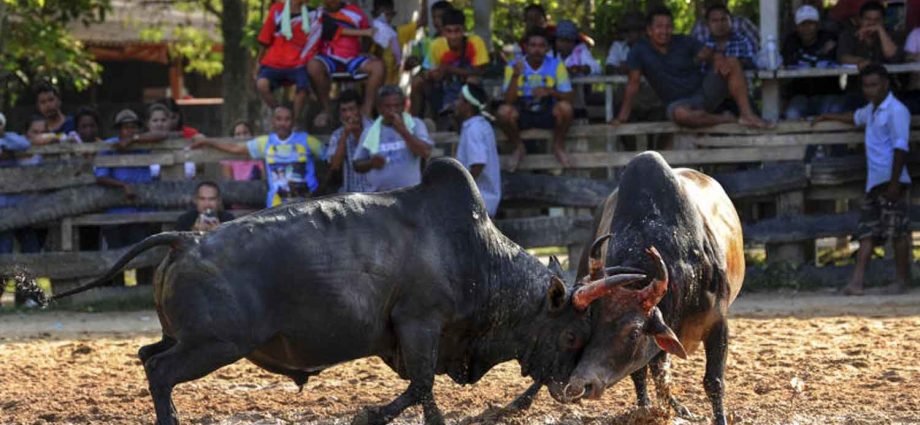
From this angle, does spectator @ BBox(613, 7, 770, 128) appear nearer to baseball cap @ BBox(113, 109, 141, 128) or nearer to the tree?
baseball cap @ BBox(113, 109, 141, 128)

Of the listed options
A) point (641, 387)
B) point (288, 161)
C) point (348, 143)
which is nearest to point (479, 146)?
point (348, 143)

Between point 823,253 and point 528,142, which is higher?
point 528,142

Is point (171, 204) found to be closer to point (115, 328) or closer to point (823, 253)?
point (115, 328)

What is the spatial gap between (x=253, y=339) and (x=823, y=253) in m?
10.9

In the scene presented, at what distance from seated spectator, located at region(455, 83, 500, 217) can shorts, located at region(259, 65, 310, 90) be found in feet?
4.71

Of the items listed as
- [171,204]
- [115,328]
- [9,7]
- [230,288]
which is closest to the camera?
[230,288]

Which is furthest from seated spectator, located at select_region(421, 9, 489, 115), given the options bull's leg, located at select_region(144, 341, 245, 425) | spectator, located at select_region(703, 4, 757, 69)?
bull's leg, located at select_region(144, 341, 245, 425)

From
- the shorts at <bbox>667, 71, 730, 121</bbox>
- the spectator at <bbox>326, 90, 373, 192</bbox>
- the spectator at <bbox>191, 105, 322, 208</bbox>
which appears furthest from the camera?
the shorts at <bbox>667, 71, 730, 121</bbox>

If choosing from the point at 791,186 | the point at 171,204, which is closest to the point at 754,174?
the point at 791,186

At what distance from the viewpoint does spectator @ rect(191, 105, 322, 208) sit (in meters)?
12.8

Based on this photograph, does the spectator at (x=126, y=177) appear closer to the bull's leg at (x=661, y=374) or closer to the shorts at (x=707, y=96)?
the shorts at (x=707, y=96)

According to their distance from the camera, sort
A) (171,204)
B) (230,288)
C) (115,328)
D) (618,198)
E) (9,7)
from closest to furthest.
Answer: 1. (230,288)
2. (618,198)
3. (115,328)
4. (171,204)
5. (9,7)

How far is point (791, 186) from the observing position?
13664mm

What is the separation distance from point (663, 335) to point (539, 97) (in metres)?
6.60
